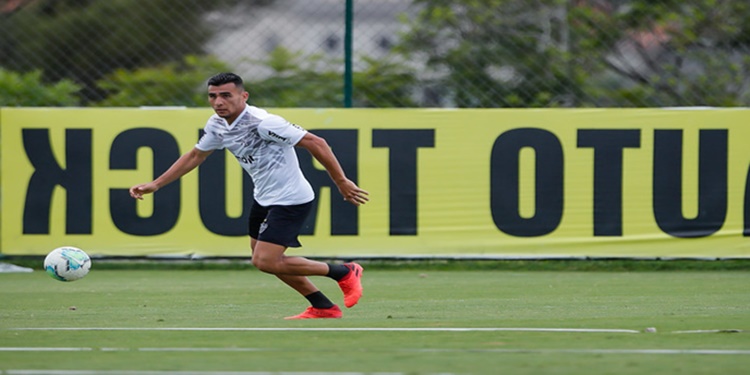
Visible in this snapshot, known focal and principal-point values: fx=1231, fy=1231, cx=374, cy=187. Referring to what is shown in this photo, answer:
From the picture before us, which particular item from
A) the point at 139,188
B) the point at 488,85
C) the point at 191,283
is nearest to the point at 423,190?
the point at 488,85

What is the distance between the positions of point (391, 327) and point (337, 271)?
0.99 meters

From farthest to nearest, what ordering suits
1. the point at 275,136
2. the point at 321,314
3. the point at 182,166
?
1. the point at 182,166
2. the point at 321,314
3. the point at 275,136

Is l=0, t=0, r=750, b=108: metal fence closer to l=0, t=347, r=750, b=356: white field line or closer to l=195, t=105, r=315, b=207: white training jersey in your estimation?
A: l=195, t=105, r=315, b=207: white training jersey

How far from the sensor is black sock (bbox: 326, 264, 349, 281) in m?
8.59

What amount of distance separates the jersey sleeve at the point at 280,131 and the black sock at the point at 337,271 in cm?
94

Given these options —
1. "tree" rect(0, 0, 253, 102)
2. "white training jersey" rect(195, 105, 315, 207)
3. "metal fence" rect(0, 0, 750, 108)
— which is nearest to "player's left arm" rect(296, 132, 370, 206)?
"white training jersey" rect(195, 105, 315, 207)

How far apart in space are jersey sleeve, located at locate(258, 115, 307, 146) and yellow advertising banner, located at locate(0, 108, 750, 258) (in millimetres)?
5536

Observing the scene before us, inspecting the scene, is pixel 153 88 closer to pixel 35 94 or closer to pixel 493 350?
pixel 35 94

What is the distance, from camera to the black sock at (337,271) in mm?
8595

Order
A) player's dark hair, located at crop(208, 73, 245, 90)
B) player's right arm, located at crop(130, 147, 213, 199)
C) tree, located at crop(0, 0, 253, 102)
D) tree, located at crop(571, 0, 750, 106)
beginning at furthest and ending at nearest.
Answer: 1. tree, located at crop(0, 0, 253, 102)
2. tree, located at crop(571, 0, 750, 106)
3. player's right arm, located at crop(130, 147, 213, 199)
4. player's dark hair, located at crop(208, 73, 245, 90)

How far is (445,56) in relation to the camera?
1683 centimetres

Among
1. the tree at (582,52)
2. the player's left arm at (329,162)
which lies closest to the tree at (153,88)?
the tree at (582,52)

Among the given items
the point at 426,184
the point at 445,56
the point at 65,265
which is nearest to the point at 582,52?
the point at 445,56

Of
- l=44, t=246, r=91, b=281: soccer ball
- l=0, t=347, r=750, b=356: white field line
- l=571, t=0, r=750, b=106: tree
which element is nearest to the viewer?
l=0, t=347, r=750, b=356: white field line
